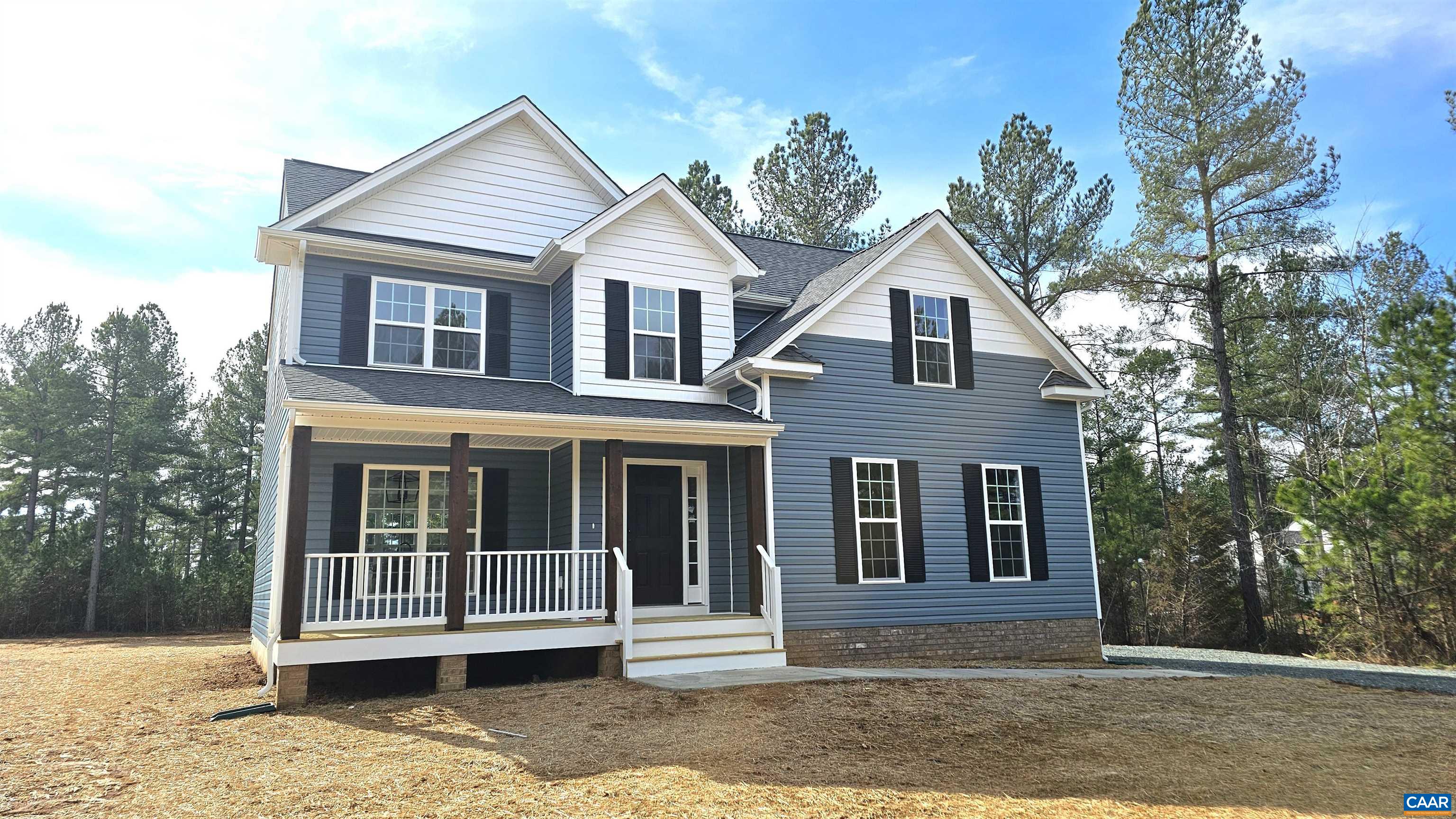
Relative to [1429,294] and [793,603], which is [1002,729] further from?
[1429,294]

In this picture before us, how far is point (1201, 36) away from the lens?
65.9ft

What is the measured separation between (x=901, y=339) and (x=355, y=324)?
7.90 meters

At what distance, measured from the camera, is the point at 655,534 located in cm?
1252

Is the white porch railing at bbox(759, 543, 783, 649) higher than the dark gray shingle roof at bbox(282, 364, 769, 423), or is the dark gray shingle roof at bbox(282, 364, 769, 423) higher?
the dark gray shingle roof at bbox(282, 364, 769, 423)

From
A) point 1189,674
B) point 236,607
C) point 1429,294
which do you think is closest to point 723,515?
point 1189,674

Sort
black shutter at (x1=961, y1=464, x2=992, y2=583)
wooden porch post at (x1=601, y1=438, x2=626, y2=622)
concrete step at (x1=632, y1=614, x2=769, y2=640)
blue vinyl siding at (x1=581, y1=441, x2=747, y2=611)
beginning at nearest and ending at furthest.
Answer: wooden porch post at (x1=601, y1=438, x2=626, y2=622)
concrete step at (x1=632, y1=614, x2=769, y2=640)
blue vinyl siding at (x1=581, y1=441, x2=747, y2=611)
black shutter at (x1=961, y1=464, x2=992, y2=583)

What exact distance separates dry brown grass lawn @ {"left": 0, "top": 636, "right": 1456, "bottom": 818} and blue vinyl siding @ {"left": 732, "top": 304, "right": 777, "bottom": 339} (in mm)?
6842

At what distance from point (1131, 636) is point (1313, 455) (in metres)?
5.93

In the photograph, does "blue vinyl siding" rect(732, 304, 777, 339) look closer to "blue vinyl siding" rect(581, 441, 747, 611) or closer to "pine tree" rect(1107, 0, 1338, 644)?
"blue vinyl siding" rect(581, 441, 747, 611)

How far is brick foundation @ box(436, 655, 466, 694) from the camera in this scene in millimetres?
9492

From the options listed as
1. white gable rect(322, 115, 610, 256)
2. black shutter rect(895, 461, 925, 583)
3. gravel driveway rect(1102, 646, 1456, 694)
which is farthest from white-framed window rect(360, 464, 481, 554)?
gravel driveway rect(1102, 646, 1456, 694)

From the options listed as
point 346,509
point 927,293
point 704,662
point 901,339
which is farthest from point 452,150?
point 704,662

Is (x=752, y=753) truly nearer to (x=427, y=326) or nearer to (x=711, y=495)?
(x=711, y=495)

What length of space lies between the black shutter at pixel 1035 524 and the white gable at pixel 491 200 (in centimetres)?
814
